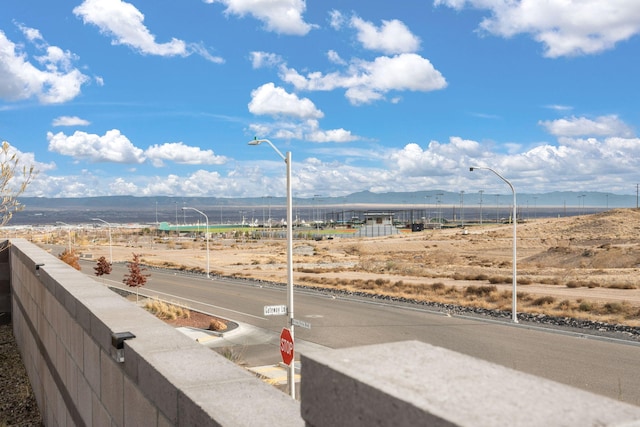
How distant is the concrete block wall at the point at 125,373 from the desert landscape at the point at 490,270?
30.0 meters

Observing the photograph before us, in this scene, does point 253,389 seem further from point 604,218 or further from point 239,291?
point 604,218

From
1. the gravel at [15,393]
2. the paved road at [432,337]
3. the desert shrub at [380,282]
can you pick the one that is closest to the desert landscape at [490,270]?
the desert shrub at [380,282]

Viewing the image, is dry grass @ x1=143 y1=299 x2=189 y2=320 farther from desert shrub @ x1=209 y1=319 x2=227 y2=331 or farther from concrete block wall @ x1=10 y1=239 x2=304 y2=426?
concrete block wall @ x1=10 y1=239 x2=304 y2=426

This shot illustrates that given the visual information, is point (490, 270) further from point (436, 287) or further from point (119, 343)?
point (119, 343)

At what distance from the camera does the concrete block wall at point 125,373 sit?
305cm

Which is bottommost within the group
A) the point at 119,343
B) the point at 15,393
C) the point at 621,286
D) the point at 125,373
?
the point at 621,286

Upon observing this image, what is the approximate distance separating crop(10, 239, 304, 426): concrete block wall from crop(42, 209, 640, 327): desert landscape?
3004 centimetres

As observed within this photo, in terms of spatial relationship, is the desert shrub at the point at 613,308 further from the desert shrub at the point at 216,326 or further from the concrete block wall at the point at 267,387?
the concrete block wall at the point at 267,387

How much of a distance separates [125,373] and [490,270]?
65379mm

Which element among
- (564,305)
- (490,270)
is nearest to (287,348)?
(564,305)

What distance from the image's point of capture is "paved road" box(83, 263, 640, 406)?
1945 cm

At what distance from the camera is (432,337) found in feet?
84.2

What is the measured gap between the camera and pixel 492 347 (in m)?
23.5

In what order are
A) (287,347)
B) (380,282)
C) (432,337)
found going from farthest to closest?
(380,282) → (432,337) → (287,347)
